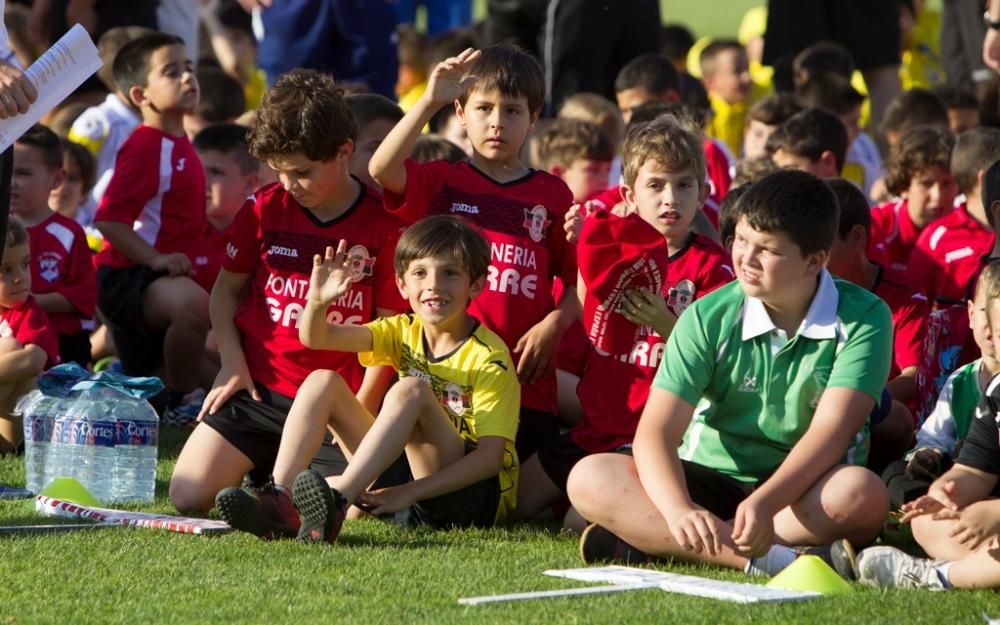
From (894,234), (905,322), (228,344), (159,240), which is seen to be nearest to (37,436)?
(228,344)

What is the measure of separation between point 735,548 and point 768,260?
0.89 meters

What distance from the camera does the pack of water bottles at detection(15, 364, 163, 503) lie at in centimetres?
625

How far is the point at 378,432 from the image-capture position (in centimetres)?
535

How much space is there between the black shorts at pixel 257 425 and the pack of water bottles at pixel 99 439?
0.34 meters

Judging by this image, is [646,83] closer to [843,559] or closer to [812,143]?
[812,143]

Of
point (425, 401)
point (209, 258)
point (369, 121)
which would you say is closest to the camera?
point (425, 401)

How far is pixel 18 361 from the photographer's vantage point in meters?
6.90

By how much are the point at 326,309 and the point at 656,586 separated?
5.53 ft

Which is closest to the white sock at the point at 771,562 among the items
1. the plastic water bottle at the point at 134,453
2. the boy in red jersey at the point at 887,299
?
the boy in red jersey at the point at 887,299

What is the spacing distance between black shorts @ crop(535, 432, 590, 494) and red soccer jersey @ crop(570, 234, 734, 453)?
35 millimetres

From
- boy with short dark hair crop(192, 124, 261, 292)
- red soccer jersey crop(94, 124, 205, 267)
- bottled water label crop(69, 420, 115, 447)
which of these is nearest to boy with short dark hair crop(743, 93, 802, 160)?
boy with short dark hair crop(192, 124, 261, 292)

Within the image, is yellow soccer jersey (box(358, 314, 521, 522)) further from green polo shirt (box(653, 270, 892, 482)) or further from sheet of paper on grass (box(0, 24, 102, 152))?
sheet of paper on grass (box(0, 24, 102, 152))

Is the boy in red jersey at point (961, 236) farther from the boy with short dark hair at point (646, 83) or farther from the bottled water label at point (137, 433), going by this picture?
the bottled water label at point (137, 433)

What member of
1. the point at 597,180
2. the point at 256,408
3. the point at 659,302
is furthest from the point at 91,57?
the point at 597,180
